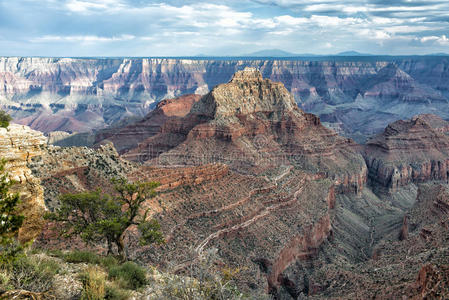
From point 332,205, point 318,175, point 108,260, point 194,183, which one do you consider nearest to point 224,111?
point 318,175

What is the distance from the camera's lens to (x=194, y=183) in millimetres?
52344

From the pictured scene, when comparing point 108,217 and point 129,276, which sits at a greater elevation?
point 129,276

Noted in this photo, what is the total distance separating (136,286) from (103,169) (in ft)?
92.3

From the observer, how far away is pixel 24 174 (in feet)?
64.8

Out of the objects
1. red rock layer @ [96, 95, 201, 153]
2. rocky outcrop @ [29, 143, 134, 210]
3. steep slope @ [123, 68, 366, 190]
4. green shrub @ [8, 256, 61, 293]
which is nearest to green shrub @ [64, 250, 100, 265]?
green shrub @ [8, 256, 61, 293]

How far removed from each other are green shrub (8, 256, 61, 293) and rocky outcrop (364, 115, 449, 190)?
106 m

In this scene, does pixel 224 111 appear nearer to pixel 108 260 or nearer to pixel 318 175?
pixel 318 175

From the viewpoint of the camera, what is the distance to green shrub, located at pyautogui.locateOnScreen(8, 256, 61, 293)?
14117mm

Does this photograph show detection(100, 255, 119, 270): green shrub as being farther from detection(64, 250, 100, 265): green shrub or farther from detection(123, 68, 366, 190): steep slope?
detection(123, 68, 366, 190): steep slope

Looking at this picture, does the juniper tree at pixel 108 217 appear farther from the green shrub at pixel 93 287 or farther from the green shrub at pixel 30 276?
the green shrub at pixel 30 276

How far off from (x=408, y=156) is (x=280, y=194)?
72089mm

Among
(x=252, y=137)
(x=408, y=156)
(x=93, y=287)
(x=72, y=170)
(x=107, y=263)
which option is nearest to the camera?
(x=93, y=287)

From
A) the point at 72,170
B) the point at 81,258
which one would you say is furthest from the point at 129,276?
the point at 72,170

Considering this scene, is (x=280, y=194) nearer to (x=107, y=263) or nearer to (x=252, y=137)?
(x=252, y=137)
